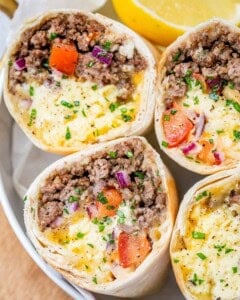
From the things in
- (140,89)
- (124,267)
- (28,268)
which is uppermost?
(140,89)

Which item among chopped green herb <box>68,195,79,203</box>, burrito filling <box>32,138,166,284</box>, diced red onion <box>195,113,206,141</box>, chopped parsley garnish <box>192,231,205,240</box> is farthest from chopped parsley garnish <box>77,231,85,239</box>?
diced red onion <box>195,113,206,141</box>

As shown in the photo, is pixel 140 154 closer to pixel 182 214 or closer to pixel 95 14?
pixel 182 214

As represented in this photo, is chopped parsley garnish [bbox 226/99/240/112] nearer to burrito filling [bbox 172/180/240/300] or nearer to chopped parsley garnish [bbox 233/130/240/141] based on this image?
chopped parsley garnish [bbox 233/130/240/141]

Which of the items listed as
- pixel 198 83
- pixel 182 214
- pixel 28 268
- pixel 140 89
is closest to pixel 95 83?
pixel 140 89

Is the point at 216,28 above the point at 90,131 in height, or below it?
above

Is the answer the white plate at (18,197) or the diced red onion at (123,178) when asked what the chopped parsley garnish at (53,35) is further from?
the diced red onion at (123,178)

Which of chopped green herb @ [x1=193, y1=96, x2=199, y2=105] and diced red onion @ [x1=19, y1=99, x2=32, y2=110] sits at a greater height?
chopped green herb @ [x1=193, y1=96, x2=199, y2=105]

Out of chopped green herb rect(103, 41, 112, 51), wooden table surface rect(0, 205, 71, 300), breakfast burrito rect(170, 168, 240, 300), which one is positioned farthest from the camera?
wooden table surface rect(0, 205, 71, 300)

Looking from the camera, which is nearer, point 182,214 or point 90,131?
point 182,214
